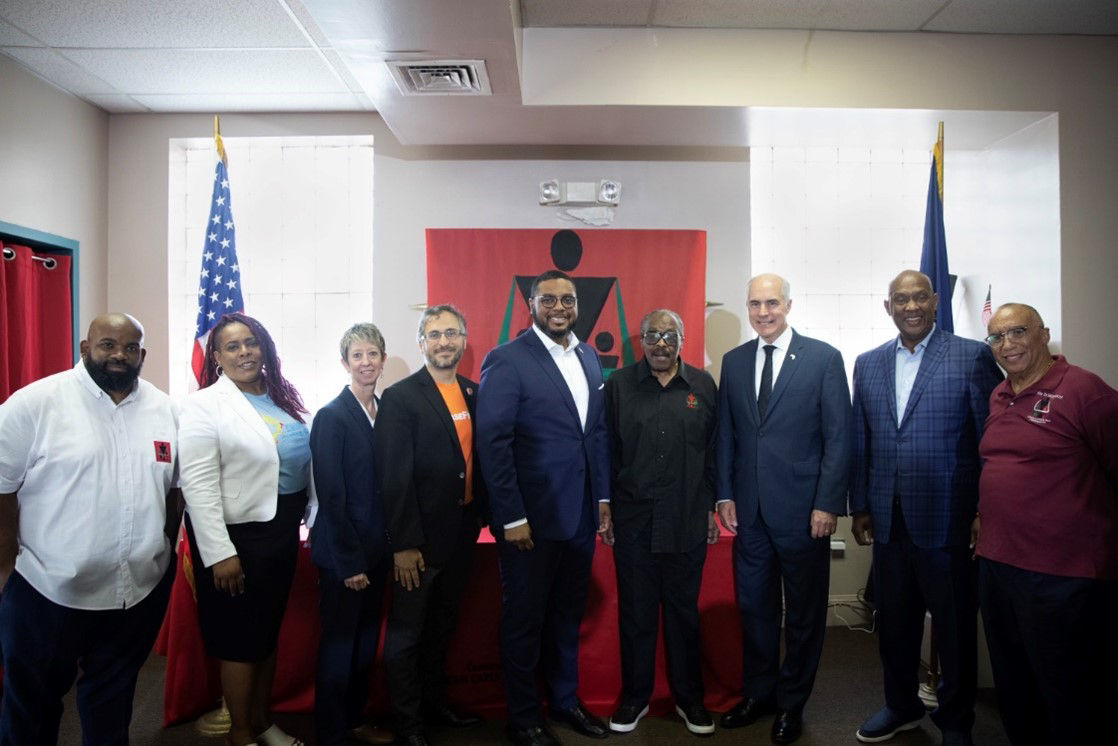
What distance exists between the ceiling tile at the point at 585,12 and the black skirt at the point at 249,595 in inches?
95.0

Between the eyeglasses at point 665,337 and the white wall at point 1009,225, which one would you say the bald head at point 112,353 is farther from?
the white wall at point 1009,225

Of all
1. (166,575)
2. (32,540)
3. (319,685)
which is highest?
(32,540)

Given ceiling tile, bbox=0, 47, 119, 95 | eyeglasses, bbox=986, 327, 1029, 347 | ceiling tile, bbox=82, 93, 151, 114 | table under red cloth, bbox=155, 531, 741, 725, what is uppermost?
ceiling tile, bbox=82, 93, 151, 114

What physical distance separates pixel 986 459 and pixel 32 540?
9.96ft

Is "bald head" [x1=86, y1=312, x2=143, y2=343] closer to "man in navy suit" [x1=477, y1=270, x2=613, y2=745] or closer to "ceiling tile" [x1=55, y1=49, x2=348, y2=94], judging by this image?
"man in navy suit" [x1=477, y1=270, x2=613, y2=745]

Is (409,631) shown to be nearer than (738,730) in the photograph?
Yes

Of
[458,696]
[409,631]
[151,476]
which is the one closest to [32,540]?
[151,476]

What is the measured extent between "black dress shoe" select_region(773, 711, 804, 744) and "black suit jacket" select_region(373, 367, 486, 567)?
1445mm

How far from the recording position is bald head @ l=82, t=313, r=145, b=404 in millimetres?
1949

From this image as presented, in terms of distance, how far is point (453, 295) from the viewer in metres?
3.76

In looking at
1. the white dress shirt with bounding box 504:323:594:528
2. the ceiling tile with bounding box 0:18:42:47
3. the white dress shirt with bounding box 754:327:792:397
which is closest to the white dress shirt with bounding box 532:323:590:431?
the white dress shirt with bounding box 504:323:594:528

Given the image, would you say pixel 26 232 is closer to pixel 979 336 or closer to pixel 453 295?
pixel 453 295

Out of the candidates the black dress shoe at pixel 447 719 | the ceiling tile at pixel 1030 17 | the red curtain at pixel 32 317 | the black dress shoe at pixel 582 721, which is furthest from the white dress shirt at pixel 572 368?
the red curtain at pixel 32 317

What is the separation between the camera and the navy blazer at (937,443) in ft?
7.73
